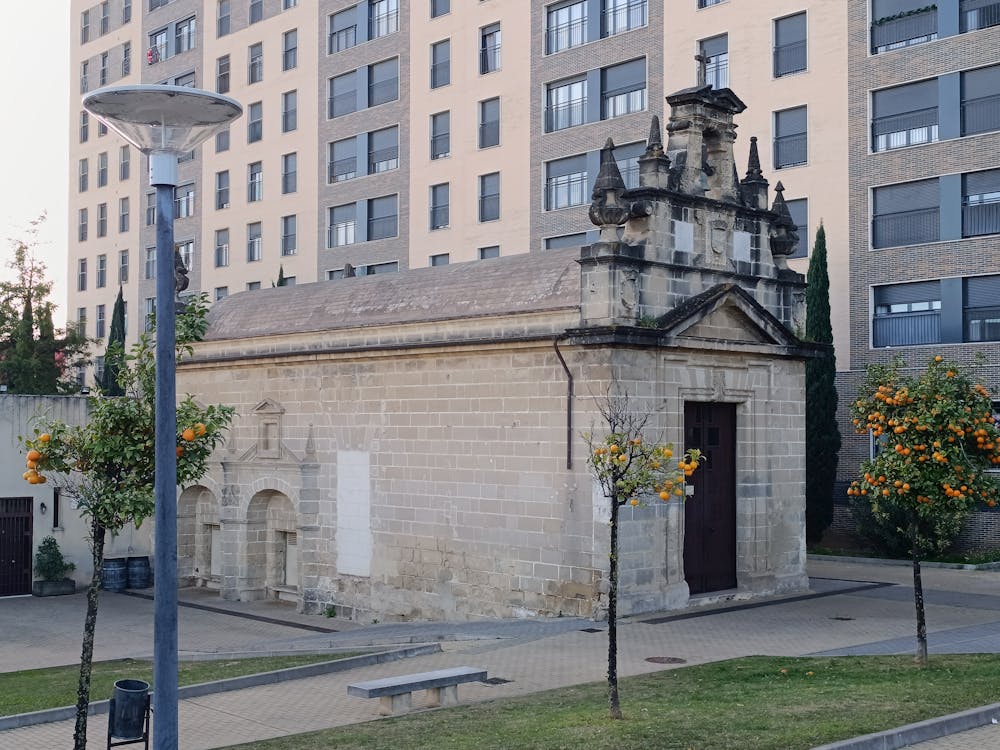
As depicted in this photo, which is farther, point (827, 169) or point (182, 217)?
point (182, 217)

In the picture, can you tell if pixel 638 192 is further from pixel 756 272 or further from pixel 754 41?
pixel 754 41

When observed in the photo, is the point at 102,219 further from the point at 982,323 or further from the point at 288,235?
the point at 982,323

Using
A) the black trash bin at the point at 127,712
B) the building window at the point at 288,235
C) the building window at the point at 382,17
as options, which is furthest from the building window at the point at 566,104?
the black trash bin at the point at 127,712

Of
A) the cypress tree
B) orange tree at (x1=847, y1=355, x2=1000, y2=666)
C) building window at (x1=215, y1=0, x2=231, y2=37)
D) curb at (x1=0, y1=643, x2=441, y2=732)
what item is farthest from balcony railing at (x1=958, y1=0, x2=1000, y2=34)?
building window at (x1=215, y1=0, x2=231, y2=37)

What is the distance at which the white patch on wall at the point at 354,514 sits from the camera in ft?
80.6

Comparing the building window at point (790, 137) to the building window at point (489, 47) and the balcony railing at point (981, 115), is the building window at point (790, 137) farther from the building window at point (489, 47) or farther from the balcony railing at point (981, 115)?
the building window at point (489, 47)

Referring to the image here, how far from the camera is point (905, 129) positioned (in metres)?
33.5

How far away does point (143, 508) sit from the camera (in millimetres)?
11172

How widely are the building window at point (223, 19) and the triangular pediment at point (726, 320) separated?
42.0m

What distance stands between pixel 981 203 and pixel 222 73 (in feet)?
126

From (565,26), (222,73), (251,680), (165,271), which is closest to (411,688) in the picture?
(251,680)

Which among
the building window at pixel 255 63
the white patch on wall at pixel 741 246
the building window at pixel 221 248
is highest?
the building window at pixel 255 63

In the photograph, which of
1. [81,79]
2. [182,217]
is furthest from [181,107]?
[81,79]

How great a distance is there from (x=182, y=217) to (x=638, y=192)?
142 feet
